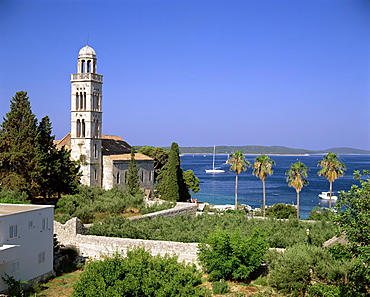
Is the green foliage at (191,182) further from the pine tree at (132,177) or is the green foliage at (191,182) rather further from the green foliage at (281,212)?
the green foliage at (281,212)

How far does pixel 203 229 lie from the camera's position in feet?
94.5

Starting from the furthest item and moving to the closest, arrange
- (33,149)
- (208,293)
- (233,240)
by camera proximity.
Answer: (33,149) < (233,240) < (208,293)

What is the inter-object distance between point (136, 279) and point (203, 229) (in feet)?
34.4

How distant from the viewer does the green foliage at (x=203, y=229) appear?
25978mm

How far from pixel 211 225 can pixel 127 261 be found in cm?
1138

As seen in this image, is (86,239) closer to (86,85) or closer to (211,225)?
(211,225)

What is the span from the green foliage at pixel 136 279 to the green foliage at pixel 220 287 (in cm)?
87

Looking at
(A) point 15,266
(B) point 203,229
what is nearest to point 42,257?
(A) point 15,266

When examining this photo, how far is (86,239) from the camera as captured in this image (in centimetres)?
2730

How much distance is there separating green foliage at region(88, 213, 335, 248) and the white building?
15.0 feet

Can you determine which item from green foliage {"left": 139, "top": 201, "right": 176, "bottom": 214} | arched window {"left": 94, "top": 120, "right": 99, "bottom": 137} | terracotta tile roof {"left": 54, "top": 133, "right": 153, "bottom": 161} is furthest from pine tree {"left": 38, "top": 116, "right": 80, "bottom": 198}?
terracotta tile roof {"left": 54, "top": 133, "right": 153, "bottom": 161}

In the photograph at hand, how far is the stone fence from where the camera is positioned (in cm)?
2480

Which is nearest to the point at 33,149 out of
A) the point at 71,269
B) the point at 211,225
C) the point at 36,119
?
the point at 36,119

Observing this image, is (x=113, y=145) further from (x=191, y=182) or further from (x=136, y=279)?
(x=136, y=279)
